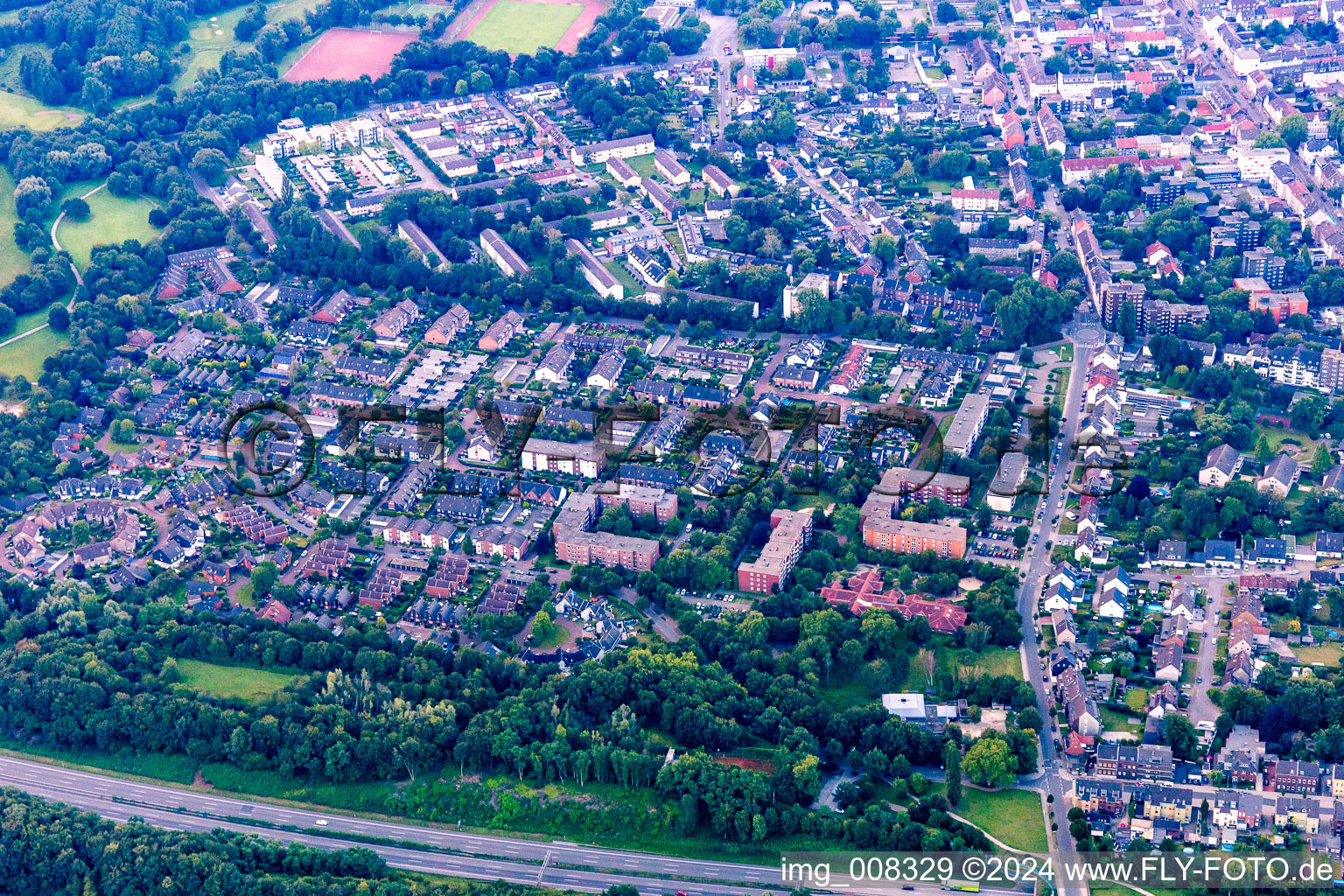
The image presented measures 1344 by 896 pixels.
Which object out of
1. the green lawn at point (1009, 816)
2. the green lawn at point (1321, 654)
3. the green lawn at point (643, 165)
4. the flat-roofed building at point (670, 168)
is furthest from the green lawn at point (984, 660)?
the green lawn at point (643, 165)

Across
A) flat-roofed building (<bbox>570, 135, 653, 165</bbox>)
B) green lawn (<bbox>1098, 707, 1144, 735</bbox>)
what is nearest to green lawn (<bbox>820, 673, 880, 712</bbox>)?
green lawn (<bbox>1098, 707, 1144, 735</bbox>)

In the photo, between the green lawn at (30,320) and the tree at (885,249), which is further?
the tree at (885,249)

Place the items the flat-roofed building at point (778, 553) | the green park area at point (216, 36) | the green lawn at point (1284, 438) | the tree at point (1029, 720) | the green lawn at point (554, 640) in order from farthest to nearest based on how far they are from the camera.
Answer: the green park area at point (216, 36) → the green lawn at point (1284, 438) → the flat-roofed building at point (778, 553) → the green lawn at point (554, 640) → the tree at point (1029, 720)

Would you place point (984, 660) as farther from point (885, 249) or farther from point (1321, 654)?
point (885, 249)

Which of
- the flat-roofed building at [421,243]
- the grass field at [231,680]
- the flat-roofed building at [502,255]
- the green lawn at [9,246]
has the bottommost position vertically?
the green lawn at [9,246]

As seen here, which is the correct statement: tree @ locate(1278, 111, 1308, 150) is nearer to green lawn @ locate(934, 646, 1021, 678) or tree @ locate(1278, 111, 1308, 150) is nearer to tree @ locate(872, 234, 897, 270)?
tree @ locate(872, 234, 897, 270)

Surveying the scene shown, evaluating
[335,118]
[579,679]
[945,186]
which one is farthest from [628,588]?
[335,118]

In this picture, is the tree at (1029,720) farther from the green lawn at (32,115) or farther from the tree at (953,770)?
the green lawn at (32,115)
